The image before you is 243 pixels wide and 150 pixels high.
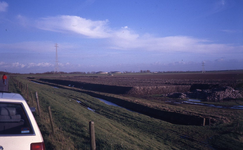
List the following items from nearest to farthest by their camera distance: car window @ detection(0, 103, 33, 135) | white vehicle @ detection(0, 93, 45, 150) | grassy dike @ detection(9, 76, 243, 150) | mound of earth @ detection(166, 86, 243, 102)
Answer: white vehicle @ detection(0, 93, 45, 150)
car window @ detection(0, 103, 33, 135)
grassy dike @ detection(9, 76, 243, 150)
mound of earth @ detection(166, 86, 243, 102)

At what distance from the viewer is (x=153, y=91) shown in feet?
118

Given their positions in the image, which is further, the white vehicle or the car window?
the car window

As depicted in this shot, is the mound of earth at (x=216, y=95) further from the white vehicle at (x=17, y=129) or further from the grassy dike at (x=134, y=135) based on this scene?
the white vehicle at (x=17, y=129)

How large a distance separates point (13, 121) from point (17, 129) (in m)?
0.33

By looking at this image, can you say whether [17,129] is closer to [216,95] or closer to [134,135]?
[134,135]

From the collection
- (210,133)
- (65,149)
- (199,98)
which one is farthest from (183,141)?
(199,98)

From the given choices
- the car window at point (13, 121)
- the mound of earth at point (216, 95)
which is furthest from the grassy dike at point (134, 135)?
the mound of earth at point (216, 95)

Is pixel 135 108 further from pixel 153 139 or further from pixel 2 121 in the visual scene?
pixel 2 121

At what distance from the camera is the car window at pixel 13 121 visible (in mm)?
3365

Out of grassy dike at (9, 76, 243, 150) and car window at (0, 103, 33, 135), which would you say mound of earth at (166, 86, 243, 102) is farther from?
car window at (0, 103, 33, 135)

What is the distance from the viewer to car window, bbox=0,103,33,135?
11.0 feet

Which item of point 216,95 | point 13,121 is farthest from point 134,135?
point 216,95

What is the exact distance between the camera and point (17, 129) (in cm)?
342

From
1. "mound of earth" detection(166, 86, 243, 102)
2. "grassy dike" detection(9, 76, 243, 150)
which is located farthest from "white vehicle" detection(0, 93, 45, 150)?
"mound of earth" detection(166, 86, 243, 102)
